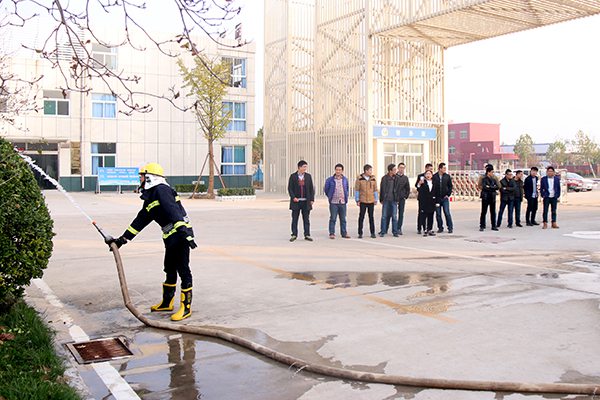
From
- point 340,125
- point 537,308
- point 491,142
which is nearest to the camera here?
point 537,308

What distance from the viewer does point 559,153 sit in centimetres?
8794

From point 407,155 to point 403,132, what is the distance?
1.54 metres

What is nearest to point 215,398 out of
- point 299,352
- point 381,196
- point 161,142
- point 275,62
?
point 299,352

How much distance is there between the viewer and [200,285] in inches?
334

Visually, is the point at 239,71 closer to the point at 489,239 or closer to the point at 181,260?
the point at 489,239

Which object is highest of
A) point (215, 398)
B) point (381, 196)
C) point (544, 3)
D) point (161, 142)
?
point (544, 3)

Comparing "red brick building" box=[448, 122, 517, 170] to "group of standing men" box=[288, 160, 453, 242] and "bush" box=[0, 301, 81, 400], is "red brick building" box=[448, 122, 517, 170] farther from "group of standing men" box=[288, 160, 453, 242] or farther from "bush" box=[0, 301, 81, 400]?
"bush" box=[0, 301, 81, 400]

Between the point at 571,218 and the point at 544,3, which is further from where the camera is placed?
the point at 544,3

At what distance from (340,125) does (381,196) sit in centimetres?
1818

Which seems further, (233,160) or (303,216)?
(233,160)

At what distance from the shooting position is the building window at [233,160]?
137 ft

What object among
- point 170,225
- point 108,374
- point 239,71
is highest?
point 239,71

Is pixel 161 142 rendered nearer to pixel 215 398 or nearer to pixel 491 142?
pixel 215 398

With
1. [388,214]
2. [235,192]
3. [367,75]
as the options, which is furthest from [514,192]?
[235,192]
